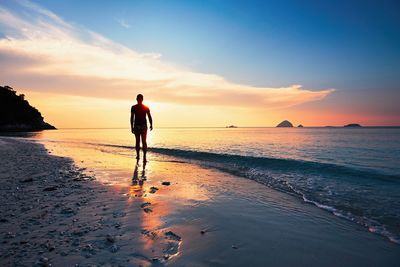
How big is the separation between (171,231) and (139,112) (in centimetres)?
1050

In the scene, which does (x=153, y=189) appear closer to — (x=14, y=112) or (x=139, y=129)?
(x=139, y=129)

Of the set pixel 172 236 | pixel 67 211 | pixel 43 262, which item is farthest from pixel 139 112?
pixel 43 262

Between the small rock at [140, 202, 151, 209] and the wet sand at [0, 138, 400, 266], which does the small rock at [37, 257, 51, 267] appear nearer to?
the wet sand at [0, 138, 400, 266]

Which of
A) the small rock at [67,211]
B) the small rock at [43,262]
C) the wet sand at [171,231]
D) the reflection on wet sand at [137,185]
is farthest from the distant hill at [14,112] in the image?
the small rock at [43,262]

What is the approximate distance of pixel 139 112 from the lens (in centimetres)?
1406

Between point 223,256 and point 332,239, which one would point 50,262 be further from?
point 332,239

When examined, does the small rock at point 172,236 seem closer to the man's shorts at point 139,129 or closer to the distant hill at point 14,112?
the man's shorts at point 139,129

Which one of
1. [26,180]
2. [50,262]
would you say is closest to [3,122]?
[26,180]

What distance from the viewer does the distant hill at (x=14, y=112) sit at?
108500mm

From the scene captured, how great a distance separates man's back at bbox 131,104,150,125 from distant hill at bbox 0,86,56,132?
123756mm

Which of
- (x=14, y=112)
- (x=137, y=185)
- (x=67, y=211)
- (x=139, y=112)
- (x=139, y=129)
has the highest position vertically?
(x=14, y=112)

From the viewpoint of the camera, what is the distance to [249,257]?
3.55 meters

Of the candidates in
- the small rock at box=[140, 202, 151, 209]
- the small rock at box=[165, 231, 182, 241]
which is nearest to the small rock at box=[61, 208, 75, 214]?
the small rock at box=[140, 202, 151, 209]

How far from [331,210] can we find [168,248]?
4.99 m
